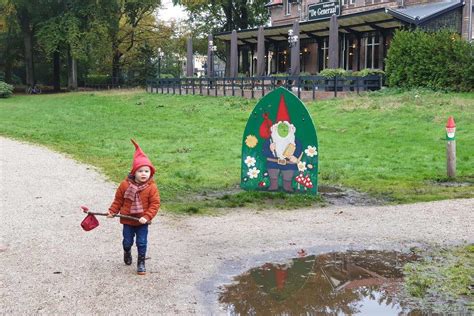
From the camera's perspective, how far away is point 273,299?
5.67m

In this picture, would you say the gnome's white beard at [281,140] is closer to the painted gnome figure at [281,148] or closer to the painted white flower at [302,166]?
the painted gnome figure at [281,148]

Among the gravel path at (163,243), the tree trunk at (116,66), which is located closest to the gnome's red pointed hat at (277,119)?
the gravel path at (163,243)

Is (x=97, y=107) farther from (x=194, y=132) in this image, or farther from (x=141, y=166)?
(x=141, y=166)

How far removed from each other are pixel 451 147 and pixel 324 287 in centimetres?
675

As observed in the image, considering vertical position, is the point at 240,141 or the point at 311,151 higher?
the point at 311,151

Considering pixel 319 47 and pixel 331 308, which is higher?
pixel 319 47

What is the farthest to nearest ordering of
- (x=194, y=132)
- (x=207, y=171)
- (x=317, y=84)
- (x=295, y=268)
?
(x=317, y=84) < (x=194, y=132) < (x=207, y=171) < (x=295, y=268)

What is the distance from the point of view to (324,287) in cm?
598

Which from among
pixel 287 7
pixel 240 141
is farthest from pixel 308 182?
pixel 287 7

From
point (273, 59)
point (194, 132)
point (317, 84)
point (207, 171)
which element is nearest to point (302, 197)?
point (207, 171)

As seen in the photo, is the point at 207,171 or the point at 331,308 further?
the point at 207,171

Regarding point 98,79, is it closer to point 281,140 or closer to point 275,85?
point 275,85

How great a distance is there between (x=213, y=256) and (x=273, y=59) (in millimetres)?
42322

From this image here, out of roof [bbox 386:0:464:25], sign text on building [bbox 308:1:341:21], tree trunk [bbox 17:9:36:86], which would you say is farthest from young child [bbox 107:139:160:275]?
tree trunk [bbox 17:9:36:86]
